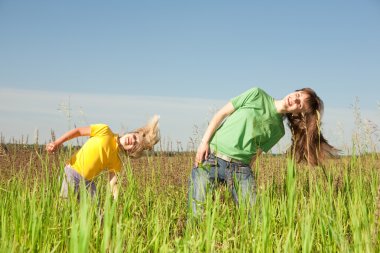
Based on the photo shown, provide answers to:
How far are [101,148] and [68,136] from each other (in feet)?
1.11

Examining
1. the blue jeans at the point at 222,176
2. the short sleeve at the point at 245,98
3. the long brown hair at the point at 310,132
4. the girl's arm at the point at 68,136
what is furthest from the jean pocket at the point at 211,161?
the girl's arm at the point at 68,136

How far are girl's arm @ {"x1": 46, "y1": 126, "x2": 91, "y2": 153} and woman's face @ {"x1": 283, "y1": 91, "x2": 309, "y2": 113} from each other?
6.27ft

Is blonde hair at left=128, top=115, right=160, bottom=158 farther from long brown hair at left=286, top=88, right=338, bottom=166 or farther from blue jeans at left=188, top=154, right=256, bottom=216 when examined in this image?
long brown hair at left=286, top=88, right=338, bottom=166

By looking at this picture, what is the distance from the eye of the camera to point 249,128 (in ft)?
11.8

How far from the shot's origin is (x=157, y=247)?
2.40 meters

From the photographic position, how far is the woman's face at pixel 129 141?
13.7ft

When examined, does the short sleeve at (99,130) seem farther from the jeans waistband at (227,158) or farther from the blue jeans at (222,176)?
the jeans waistband at (227,158)

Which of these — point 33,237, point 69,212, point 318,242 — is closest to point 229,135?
point 318,242

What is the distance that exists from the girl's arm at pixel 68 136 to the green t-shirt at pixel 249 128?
126cm

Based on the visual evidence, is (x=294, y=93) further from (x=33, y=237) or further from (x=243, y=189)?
(x=33, y=237)

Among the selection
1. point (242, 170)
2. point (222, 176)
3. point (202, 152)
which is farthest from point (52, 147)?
point (242, 170)

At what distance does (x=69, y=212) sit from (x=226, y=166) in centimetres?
142

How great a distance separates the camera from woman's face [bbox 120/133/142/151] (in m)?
4.18

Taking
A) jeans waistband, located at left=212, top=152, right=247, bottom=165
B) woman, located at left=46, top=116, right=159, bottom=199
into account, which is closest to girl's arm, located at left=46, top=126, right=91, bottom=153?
woman, located at left=46, top=116, right=159, bottom=199
